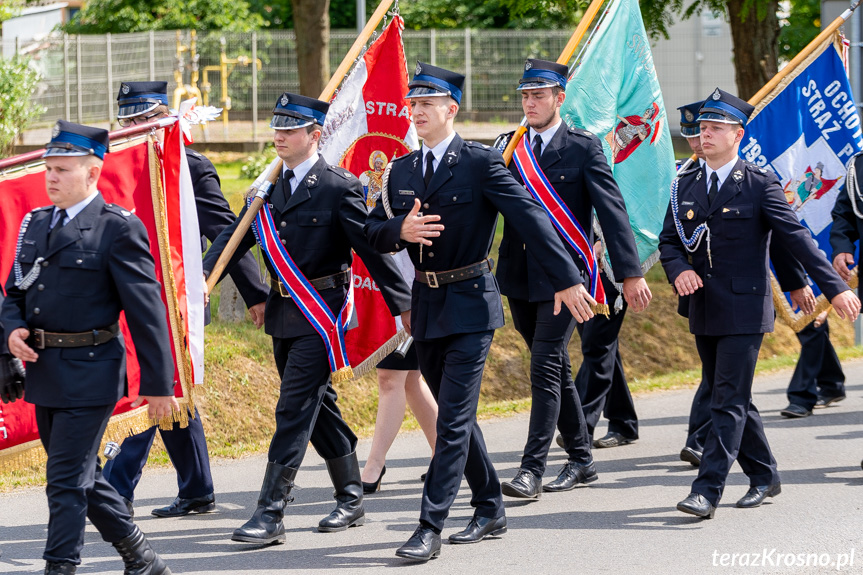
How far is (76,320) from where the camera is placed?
5.03m

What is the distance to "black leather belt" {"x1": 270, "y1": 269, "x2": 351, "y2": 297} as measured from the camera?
20.1ft

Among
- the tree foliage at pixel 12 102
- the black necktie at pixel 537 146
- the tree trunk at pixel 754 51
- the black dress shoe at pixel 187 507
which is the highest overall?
the tree trunk at pixel 754 51

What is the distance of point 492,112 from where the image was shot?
24656 millimetres

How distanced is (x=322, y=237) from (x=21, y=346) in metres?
1.66

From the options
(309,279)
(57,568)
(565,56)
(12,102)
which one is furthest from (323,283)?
(12,102)

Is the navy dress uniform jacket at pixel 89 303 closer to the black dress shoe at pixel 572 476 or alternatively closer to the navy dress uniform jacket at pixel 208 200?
the navy dress uniform jacket at pixel 208 200

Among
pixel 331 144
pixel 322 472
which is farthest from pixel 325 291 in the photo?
pixel 322 472

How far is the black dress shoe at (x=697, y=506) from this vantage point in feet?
20.4

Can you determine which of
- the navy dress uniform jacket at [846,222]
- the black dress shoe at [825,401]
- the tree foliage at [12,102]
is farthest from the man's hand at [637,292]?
the tree foliage at [12,102]

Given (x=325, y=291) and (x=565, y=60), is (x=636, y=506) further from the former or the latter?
(x=565, y=60)

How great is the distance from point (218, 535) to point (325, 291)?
4.38 feet

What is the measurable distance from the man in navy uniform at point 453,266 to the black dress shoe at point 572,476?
3.29 feet

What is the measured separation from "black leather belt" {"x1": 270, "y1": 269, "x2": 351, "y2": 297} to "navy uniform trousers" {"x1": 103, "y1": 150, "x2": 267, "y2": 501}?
506 mm

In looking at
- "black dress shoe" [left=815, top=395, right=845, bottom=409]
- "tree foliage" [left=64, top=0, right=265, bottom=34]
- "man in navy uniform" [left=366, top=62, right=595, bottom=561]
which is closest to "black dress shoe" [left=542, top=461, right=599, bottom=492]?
"man in navy uniform" [left=366, top=62, right=595, bottom=561]
